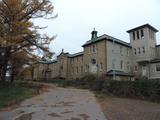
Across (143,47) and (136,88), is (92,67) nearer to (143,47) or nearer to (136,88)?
(143,47)

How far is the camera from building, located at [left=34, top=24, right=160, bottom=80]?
137 feet

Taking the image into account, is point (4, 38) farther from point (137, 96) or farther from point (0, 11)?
point (137, 96)

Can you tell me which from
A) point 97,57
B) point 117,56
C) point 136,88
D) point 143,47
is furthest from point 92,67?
point 136,88

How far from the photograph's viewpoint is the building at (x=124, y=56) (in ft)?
137

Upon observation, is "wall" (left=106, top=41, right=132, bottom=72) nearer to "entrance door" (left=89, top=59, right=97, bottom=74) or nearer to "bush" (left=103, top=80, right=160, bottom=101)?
"entrance door" (left=89, top=59, right=97, bottom=74)

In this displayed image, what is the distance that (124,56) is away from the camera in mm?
45781

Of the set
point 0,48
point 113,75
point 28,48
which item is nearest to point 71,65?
point 113,75

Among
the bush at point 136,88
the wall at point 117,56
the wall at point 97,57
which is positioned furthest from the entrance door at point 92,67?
the bush at point 136,88

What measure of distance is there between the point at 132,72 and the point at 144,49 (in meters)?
5.64

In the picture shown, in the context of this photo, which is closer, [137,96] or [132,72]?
[137,96]

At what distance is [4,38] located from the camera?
24.7 m

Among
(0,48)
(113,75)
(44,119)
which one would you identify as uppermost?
(0,48)

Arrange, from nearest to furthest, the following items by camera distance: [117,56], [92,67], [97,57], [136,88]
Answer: [136,88] < [97,57] < [117,56] < [92,67]

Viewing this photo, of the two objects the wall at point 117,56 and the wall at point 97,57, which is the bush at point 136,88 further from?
the wall at point 117,56
